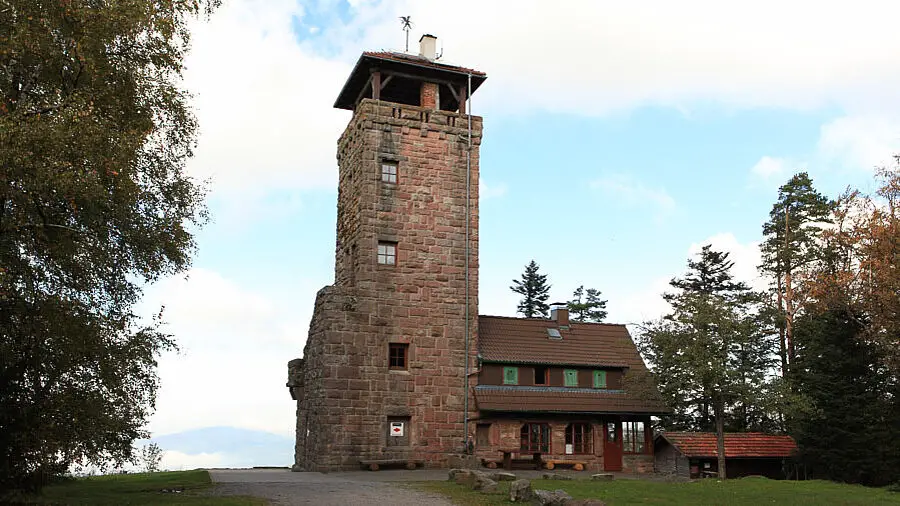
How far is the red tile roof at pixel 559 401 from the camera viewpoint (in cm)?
2994

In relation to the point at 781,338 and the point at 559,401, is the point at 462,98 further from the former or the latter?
the point at 781,338

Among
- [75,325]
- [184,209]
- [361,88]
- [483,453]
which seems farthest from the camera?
[361,88]

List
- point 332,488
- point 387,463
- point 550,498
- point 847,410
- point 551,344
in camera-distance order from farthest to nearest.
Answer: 1. point 551,344
2. point 847,410
3. point 387,463
4. point 332,488
5. point 550,498

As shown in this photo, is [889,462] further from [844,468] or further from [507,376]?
[507,376]

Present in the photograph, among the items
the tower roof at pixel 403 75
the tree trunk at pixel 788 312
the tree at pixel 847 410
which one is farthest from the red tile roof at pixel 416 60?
the tree trunk at pixel 788 312

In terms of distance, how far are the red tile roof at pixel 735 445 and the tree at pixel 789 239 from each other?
944 cm

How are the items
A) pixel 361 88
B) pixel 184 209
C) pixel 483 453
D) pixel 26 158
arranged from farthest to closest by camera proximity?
pixel 361 88 < pixel 483 453 < pixel 184 209 < pixel 26 158

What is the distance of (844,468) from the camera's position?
28375 millimetres

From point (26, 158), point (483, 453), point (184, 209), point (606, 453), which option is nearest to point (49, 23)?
point (26, 158)

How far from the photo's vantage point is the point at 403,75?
31.8m

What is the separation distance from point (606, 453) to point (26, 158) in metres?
24.5

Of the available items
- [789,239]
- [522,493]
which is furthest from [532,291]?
[522,493]

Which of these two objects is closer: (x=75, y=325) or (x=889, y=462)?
(x=75, y=325)

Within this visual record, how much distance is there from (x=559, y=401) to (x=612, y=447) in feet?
9.77
